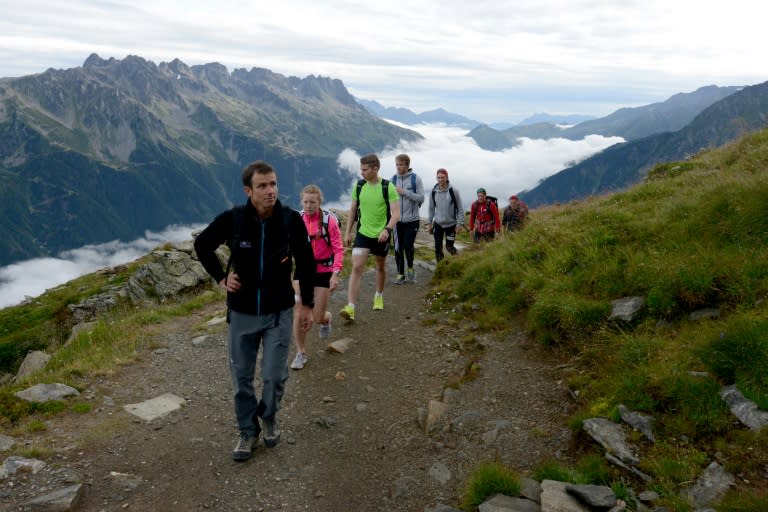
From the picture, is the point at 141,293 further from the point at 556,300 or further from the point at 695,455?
the point at 695,455

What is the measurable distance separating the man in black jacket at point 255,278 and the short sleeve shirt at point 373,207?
4861 mm

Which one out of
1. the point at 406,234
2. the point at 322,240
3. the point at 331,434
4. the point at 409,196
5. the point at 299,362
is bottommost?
the point at 331,434

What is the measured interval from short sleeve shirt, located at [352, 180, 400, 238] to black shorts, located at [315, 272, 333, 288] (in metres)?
2.37

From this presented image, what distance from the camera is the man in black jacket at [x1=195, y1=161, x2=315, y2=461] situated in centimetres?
615

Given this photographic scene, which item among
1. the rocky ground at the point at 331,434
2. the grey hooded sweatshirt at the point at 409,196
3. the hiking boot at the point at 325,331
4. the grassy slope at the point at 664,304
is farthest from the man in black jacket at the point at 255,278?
the grey hooded sweatshirt at the point at 409,196

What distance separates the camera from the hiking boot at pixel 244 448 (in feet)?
21.5

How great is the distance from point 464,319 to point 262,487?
239 inches

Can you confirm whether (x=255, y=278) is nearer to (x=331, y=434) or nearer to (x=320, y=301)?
(x=331, y=434)

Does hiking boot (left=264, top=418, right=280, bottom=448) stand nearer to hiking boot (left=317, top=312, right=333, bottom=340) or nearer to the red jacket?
hiking boot (left=317, top=312, right=333, bottom=340)

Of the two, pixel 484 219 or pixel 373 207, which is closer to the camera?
pixel 373 207

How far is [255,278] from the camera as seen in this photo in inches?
245

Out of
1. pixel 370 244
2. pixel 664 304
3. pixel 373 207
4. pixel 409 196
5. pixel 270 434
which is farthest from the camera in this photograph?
pixel 409 196

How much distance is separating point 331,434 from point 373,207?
5479 millimetres

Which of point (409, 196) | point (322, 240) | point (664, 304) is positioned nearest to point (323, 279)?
point (322, 240)
